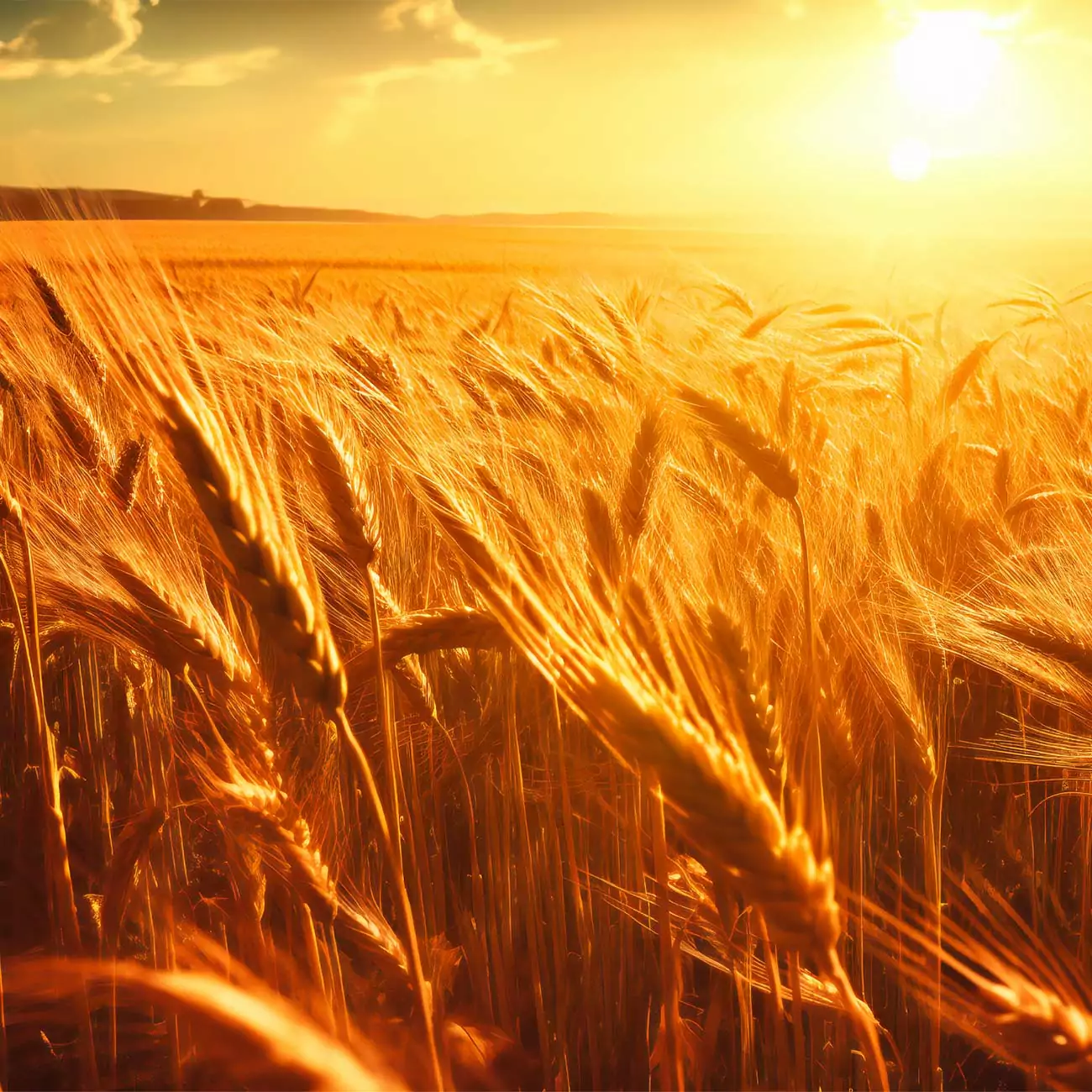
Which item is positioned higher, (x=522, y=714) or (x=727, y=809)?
(x=727, y=809)

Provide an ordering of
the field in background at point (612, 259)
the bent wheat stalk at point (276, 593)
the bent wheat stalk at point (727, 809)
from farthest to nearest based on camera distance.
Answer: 1. the field in background at point (612, 259)
2. the bent wheat stalk at point (276, 593)
3. the bent wheat stalk at point (727, 809)

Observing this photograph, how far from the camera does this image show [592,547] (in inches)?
53.9

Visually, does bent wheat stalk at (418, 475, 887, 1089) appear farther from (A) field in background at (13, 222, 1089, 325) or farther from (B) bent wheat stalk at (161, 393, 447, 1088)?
(A) field in background at (13, 222, 1089, 325)

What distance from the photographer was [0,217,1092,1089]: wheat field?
2.73ft

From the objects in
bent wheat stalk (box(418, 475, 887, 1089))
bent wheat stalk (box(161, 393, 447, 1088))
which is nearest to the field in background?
bent wheat stalk (box(161, 393, 447, 1088))

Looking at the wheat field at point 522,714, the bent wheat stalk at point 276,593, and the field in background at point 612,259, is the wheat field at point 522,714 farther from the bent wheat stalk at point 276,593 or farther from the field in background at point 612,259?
the field in background at point 612,259

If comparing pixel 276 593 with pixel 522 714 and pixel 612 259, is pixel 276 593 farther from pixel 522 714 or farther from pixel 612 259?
pixel 612 259

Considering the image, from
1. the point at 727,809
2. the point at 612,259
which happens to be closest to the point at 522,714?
the point at 727,809

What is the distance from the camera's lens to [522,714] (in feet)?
6.72

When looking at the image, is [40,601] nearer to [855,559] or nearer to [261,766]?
[261,766]

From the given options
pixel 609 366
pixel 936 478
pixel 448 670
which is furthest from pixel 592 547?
pixel 936 478

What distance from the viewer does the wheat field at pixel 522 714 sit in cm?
83

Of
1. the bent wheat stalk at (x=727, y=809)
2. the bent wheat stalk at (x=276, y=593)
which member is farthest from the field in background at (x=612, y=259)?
the bent wheat stalk at (x=727, y=809)

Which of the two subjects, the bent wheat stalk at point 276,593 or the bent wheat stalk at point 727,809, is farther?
the bent wheat stalk at point 276,593
